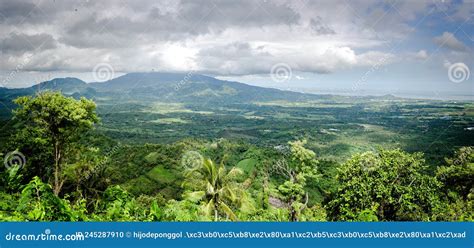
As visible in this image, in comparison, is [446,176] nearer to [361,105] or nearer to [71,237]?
[71,237]

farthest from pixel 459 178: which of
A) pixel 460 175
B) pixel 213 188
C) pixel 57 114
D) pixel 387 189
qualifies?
pixel 57 114

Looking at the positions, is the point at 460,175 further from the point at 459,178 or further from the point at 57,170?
the point at 57,170

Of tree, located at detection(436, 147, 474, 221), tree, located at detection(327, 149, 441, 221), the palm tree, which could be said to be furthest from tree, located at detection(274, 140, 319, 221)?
tree, located at detection(436, 147, 474, 221)

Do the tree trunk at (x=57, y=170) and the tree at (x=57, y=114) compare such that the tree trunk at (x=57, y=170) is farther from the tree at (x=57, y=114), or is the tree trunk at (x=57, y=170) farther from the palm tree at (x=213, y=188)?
the palm tree at (x=213, y=188)

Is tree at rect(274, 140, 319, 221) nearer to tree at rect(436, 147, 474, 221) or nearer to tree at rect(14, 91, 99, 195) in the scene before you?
tree at rect(436, 147, 474, 221)

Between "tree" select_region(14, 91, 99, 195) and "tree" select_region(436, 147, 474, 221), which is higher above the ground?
"tree" select_region(14, 91, 99, 195)

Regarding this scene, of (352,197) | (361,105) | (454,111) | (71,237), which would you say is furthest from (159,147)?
(361,105)
